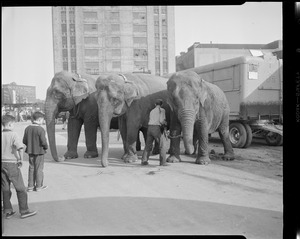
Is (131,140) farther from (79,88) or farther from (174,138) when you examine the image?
(79,88)

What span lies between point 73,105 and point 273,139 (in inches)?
288

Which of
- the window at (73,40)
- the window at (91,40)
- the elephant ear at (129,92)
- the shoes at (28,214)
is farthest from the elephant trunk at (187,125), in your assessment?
the window at (73,40)

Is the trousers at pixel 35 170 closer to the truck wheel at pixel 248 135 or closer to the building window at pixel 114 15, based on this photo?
the building window at pixel 114 15

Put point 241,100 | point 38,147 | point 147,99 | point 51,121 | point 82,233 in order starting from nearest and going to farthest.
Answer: point 82,233 < point 38,147 < point 51,121 < point 147,99 < point 241,100

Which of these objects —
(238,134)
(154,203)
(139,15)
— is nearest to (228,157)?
(238,134)

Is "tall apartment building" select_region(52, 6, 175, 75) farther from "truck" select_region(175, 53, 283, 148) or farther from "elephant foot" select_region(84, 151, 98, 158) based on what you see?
"truck" select_region(175, 53, 283, 148)

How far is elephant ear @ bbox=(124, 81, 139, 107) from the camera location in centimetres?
638

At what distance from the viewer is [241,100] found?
8.96m

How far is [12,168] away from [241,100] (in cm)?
740

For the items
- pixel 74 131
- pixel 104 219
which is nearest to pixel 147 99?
pixel 74 131

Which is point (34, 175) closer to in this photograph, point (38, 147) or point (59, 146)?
point (38, 147)

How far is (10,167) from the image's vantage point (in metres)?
3.45

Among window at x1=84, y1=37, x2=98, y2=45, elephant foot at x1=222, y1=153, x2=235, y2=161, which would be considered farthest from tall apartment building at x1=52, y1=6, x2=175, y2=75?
elephant foot at x1=222, y1=153, x2=235, y2=161

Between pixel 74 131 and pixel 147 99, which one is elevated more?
pixel 147 99
